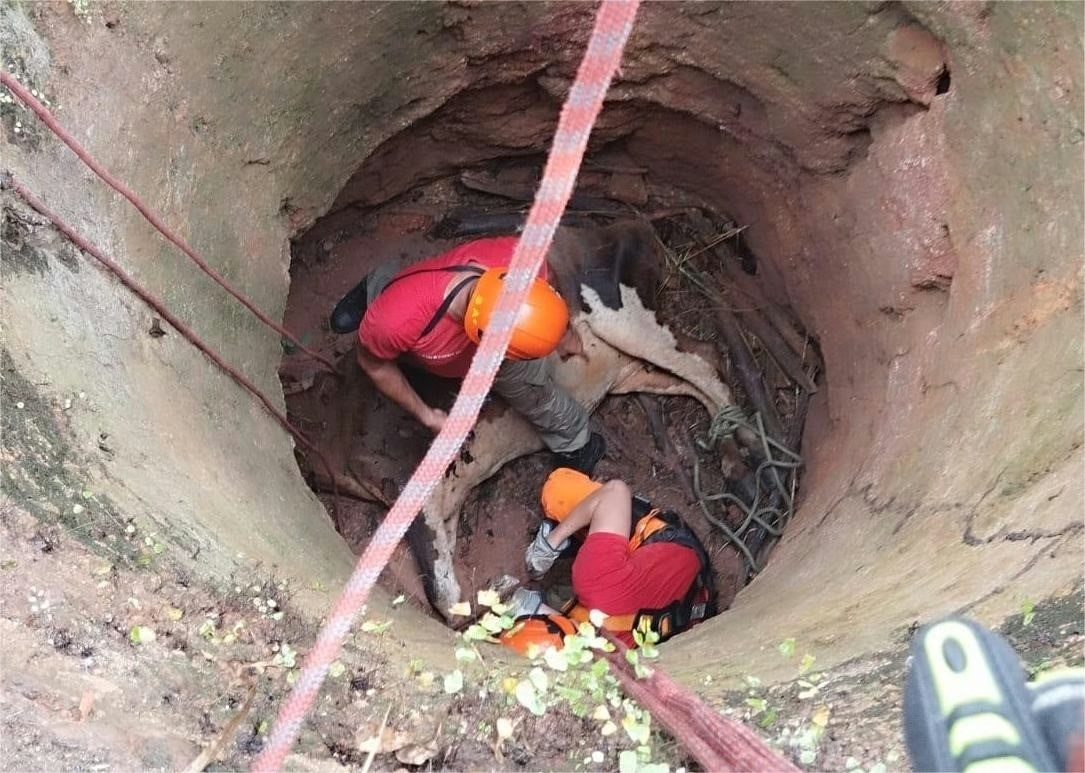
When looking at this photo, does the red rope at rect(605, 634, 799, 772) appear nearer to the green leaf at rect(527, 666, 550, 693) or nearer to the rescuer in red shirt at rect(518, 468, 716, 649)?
the green leaf at rect(527, 666, 550, 693)

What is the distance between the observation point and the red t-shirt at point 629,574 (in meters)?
2.97

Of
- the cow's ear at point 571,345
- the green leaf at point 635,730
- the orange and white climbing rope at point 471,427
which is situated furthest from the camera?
the cow's ear at point 571,345

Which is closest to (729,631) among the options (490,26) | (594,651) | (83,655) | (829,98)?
(594,651)

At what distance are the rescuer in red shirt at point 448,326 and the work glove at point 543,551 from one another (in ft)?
1.49

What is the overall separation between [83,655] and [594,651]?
3.37ft

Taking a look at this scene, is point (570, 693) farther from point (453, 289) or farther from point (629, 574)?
point (453, 289)

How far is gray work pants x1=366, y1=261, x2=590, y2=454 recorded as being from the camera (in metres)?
3.37

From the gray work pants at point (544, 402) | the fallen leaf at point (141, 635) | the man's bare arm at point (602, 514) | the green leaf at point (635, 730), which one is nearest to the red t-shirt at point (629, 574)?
the man's bare arm at point (602, 514)

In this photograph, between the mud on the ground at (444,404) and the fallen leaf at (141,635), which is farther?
the mud on the ground at (444,404)

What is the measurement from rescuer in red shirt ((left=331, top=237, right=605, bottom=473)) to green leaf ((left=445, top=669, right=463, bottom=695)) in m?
1.31

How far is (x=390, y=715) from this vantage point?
1665mm

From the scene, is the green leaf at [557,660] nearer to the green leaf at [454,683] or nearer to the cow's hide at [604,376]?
the green leaf at [454,683]

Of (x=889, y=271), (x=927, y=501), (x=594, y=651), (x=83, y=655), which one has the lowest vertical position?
(x=83, y=655)

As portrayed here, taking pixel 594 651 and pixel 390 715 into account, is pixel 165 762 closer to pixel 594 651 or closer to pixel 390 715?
pixel 390 715
